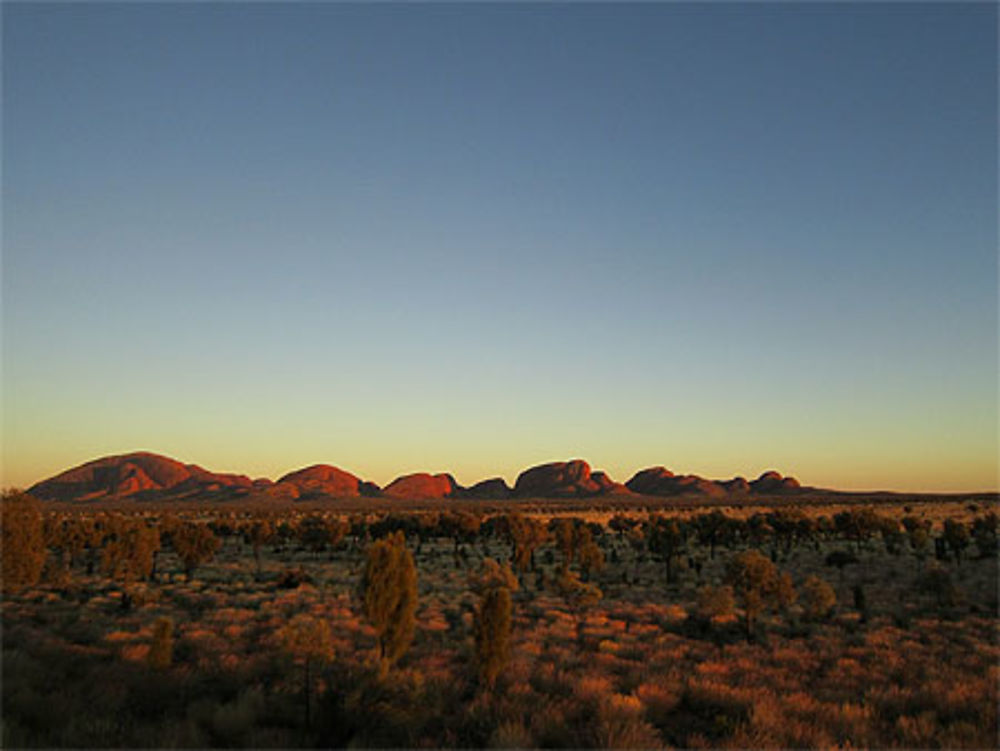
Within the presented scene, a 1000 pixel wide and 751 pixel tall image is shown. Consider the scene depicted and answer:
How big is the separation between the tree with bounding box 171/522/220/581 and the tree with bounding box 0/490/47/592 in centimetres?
742

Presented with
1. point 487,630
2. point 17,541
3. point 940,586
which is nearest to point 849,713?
point 487,630

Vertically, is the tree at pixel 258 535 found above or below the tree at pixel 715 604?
above

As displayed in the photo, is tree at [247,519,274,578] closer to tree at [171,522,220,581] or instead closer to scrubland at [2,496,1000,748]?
tree at [171,522,220,581]

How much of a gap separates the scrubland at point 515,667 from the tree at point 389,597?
0.81m

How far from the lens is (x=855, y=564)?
4344 centimetres

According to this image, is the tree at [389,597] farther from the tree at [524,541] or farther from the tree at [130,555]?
the tree at [524,541]

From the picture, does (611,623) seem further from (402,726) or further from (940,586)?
(940,586)

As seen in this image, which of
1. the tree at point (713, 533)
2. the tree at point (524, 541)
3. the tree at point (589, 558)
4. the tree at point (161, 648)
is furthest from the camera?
the tree at point (713, 533)

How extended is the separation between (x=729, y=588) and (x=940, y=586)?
10640 mm

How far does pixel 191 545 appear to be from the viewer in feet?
121

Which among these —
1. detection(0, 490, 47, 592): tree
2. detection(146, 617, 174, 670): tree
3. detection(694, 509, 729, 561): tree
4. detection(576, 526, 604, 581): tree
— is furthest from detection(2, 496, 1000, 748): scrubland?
detection(694, 509, 729, 561): tree

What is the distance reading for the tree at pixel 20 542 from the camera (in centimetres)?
2844

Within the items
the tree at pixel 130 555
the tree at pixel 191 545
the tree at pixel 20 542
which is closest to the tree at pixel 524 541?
the tree at pixel 191 545

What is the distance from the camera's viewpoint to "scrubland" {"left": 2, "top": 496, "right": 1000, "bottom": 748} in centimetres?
1234
